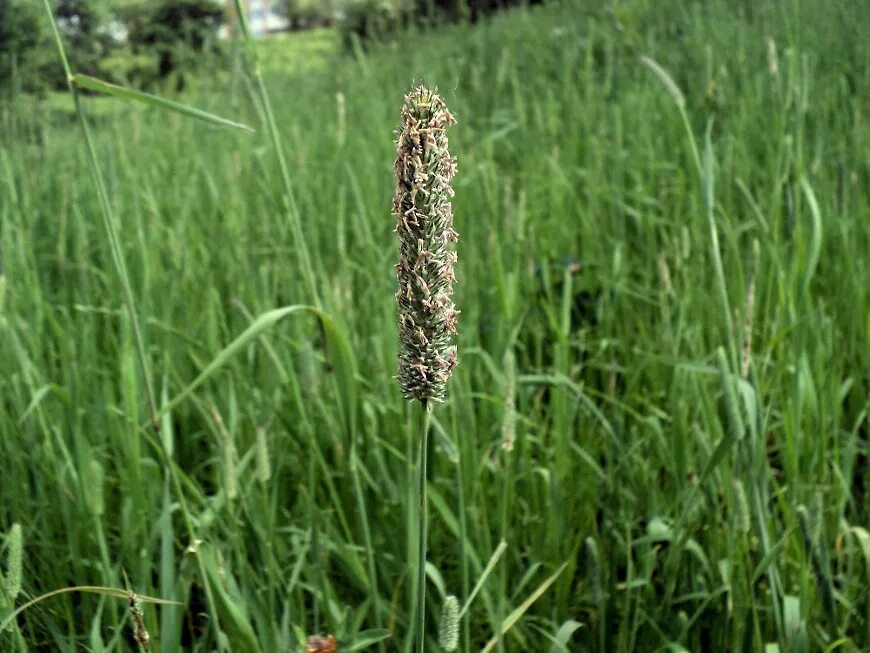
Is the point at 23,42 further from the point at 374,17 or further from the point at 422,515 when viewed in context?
the point at 422,515

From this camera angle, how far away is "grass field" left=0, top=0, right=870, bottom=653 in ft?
4.07

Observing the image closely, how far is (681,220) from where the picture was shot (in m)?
2.53

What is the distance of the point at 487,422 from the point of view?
1723 millimetres

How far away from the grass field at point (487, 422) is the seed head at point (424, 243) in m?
0.22

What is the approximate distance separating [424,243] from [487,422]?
3.55ft

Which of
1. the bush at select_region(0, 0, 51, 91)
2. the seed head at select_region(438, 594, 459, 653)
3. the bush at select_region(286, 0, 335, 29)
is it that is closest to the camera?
the seed head at select_region(438, 594, 459, 653)

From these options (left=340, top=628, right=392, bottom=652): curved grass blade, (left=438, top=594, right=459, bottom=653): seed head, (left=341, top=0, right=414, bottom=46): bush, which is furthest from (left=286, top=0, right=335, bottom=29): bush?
(left=438, top=594, right=459, bottom=653): seed head

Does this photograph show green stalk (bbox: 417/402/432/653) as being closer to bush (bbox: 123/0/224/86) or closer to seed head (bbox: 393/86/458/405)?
seed head (bbox: 393/86/458/405)

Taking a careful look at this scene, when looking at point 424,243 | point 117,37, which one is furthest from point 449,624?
point 117,37

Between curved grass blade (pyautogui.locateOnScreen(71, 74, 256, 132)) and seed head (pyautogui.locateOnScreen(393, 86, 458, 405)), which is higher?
curved grass blade (pyautogui.locateOnScreen(71, 74, 256, 132))

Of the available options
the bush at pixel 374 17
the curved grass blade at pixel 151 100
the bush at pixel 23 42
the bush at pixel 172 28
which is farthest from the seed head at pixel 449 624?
the bush at pixel 374 17

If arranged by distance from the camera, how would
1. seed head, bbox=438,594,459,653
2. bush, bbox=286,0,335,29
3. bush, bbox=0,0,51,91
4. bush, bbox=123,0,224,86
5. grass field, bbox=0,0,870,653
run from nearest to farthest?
seed head, bbox=438,594,459,653, grass field, bbox=0,0,870,653, bush, bbox=0,0,51,91, bush, bbox=123,0,224,86, bush, bbox=286,0,335,29

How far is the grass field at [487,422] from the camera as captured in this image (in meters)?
1.24

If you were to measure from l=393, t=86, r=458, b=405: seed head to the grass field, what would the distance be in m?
0.22
